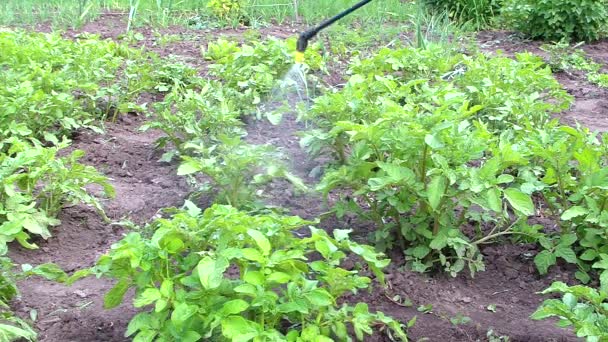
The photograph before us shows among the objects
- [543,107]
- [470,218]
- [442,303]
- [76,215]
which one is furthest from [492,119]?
[76,215]

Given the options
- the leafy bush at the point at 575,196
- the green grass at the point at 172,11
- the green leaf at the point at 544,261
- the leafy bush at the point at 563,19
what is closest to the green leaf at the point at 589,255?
the leafy bush at the point at 575,196

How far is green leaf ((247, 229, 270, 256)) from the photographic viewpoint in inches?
91.1

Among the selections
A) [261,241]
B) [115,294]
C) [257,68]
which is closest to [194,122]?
[257,68]

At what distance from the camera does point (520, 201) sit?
2965 mm

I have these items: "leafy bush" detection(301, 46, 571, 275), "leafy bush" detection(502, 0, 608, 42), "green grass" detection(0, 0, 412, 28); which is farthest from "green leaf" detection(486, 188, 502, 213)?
"green grass" detection(0, 0, 412, 28)

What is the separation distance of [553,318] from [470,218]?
576mm

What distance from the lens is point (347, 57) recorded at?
6637 mm

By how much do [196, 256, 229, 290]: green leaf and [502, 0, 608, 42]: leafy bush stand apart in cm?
618

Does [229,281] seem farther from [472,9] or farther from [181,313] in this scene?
[472,9]

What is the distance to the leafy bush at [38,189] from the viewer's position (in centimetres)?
316

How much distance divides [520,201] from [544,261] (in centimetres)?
37

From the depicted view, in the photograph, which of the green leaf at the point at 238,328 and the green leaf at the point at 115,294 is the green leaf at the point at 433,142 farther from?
the green leaf at the point at 115,294

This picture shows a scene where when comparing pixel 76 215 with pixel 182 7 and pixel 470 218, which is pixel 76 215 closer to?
pixel 470 218

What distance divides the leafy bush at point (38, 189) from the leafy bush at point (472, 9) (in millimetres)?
6229
